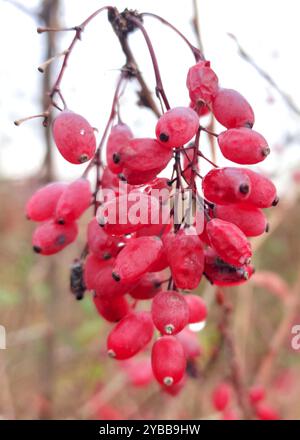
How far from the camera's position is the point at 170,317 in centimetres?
74

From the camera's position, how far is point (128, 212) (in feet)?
2.42

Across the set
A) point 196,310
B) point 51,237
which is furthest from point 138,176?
point 196,310

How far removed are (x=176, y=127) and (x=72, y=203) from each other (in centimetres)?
28

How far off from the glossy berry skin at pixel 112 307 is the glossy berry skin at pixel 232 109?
348 millimetres

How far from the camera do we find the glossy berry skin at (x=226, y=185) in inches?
28.0

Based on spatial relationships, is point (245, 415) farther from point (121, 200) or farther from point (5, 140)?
point (5, 140)

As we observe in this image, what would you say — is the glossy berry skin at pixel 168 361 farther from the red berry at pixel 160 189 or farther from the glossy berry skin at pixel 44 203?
the glossy berry skin at pixel 44 203

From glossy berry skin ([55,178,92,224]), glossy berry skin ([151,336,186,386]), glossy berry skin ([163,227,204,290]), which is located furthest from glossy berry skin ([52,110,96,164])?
glossy berry skin ([151,336,186,386])

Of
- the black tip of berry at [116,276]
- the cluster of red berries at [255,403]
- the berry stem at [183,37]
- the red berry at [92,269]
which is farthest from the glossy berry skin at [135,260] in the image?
the cluster of red berries at [255,403]

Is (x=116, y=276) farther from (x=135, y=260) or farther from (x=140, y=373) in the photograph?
(x=140, y=373)

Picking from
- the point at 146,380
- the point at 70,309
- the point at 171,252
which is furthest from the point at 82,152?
the point at 70,309

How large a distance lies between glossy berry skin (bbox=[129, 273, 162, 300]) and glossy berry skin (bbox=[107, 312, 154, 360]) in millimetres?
42

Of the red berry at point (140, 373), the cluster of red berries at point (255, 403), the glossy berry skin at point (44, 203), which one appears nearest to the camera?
the glossy berry skin at point (44, 203)
